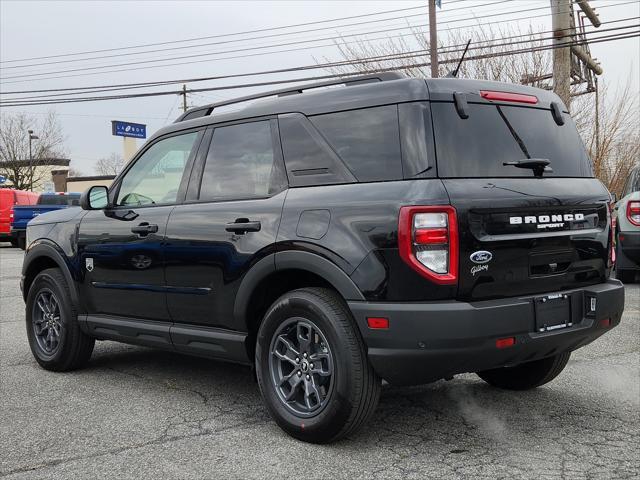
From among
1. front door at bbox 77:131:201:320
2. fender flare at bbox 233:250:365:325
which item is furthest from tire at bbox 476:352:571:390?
front door at bbox 77:131:201:320

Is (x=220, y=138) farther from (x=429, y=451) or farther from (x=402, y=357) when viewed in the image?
(x=429, y=451)

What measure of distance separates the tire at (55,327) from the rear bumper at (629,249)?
309 inches

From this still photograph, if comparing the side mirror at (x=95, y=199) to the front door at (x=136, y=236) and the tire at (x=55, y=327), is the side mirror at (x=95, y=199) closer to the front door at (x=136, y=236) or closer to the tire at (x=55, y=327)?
the front door at (x=136, y=236)

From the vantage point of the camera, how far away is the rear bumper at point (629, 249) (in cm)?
1039

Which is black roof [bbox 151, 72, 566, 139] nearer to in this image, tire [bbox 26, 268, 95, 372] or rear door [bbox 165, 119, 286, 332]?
rear door [bbox 165, 119, 286, 332]

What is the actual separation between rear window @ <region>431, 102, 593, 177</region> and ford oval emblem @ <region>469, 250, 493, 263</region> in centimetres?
41

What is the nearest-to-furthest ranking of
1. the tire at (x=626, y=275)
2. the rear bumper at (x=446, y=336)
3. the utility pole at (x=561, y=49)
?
the rear bumper at (x=446, y=336) → the tire at (x=626, y=275) → the utility pole at (x=561, y=49)

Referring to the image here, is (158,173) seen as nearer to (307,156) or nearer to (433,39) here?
(307,156)

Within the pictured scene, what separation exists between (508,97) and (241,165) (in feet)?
5.29

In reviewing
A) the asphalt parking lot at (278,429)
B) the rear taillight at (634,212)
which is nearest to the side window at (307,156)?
the asphalt parking lot at (278,429)

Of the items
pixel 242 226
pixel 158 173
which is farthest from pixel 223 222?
pixel 158 173

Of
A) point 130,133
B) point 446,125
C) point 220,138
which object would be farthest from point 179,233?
point 130,133

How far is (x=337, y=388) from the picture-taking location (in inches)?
143

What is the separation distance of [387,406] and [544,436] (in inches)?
38.9
